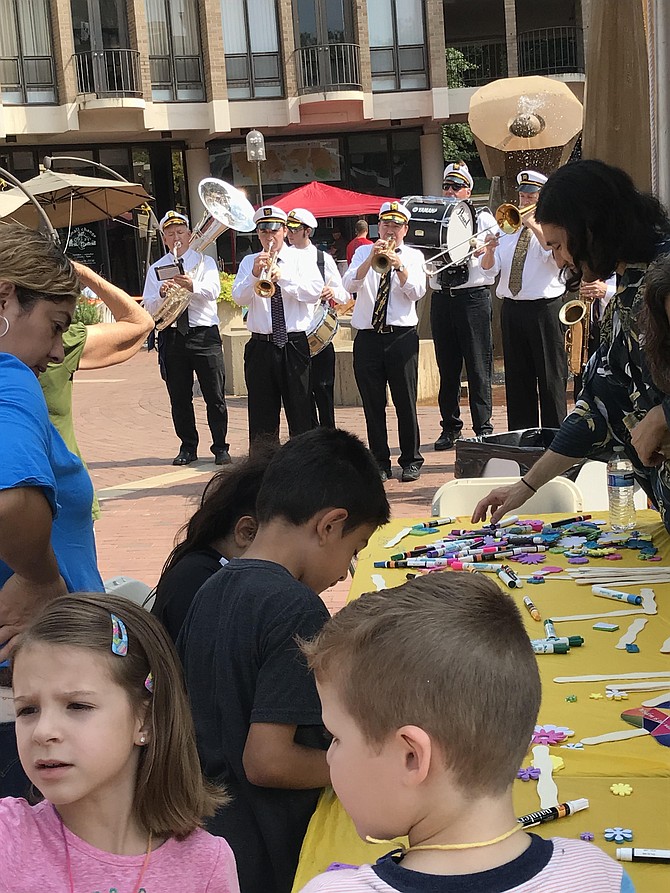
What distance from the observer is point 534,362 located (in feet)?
28.1

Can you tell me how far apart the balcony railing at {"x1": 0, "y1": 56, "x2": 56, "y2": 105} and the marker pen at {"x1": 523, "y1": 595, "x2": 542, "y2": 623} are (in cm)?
2719

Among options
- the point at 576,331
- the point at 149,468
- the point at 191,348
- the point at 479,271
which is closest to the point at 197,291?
the point at 191,348

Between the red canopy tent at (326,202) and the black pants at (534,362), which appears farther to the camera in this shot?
the red canopy tent at (326,202)

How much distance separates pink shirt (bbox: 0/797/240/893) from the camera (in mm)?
1777

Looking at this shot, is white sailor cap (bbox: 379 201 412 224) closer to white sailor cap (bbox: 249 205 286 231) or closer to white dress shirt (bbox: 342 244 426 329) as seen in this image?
white dress shirt (bbox: 342 244 426 329)

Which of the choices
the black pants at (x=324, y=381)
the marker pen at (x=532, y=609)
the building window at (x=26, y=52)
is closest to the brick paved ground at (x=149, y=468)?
the black pants at (x=324, y=381)

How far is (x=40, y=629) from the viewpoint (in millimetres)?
1920

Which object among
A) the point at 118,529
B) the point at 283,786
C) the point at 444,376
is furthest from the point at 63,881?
the point at 444,376

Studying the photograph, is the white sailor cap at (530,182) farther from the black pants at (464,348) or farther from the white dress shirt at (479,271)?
the black pants at (464,348)

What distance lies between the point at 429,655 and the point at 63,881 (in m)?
0.82

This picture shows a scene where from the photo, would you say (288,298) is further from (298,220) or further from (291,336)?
(298,220)

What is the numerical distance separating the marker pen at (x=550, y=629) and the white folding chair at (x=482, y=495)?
173cm

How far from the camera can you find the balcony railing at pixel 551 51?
99.8 feet

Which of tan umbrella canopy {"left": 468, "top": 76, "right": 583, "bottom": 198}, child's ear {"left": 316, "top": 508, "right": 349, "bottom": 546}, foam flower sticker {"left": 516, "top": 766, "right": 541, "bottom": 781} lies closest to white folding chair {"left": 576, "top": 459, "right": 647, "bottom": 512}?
child's ear {"left": 316, "top": 508, "right": 349, "bottom": 546}
